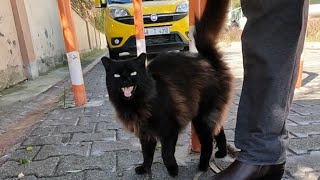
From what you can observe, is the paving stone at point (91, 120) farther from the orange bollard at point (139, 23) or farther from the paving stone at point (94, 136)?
the orange bollard at point (139, 23)

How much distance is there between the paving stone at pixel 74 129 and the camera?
3016mm

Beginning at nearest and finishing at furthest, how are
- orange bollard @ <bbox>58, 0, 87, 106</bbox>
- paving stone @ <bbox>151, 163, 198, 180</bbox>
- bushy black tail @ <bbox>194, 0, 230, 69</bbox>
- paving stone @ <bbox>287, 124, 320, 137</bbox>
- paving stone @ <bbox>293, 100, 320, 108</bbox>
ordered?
bushy black tail @ <bbox>194, 0, 230, 69</bbox> < paving stone @ <bbox>151, 163, 198, 180</bbox> < paving stone @ <bbox>287, 124, 320, 137</bbox> < paving stone @ <bbox>293, 100, 320, 108</bbox> < orange bollard @ <bbox>58, 0, 87, 106</bbox>

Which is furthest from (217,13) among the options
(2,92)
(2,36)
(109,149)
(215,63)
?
(2,36)

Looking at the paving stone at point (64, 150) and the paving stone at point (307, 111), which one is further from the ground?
the paving stone at point (64, 150)

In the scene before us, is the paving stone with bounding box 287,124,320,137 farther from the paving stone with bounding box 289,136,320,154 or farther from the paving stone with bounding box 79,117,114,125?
the paving stone with bounding box 79,117,114,125

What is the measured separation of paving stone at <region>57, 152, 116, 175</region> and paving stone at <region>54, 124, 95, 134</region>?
0.65 metres

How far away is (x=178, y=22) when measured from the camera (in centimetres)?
784

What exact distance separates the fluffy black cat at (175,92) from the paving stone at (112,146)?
1.52 feet

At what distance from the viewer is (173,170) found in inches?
78.2

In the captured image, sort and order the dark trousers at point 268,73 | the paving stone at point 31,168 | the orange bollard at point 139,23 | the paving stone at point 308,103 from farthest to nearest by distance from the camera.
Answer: the orange bollard at point 139,23
the paving stone at point 308,103
the paving stone at point 31,168
the dark trousers at point 268,73

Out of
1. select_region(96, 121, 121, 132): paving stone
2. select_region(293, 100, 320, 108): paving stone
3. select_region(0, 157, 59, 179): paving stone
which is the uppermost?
select_region(0, 157, 59, 179): paving stone

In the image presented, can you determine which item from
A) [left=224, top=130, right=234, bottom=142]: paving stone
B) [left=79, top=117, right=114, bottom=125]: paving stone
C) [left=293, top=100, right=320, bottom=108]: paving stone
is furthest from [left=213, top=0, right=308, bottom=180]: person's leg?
[left=293, top=100, right=320, bottom=108]: paving stone

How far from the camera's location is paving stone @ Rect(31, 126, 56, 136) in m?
2.97

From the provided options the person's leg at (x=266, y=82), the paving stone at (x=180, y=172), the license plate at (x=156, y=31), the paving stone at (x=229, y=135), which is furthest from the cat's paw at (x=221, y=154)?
the license plate at (x=156, y=31)
